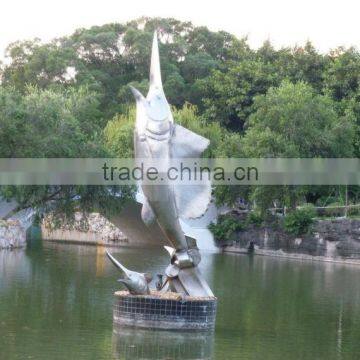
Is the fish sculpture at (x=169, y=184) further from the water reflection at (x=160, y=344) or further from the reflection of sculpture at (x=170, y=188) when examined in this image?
the water reflection at (x=160, y=344)

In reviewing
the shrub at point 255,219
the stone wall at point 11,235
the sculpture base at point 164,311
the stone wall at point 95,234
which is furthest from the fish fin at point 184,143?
the stone wall at point 95,234

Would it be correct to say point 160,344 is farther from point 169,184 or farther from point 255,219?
point 255,219

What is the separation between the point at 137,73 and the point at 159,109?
143ft

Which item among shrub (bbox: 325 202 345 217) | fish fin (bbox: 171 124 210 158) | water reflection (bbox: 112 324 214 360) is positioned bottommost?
water reflection (bbox: 112 324 214 360)

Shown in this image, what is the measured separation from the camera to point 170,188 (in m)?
19.6

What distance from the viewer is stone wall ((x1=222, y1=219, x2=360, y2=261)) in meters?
42.6

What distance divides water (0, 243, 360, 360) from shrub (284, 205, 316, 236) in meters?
6.41

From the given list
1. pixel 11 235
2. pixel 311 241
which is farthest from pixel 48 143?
pixel 311 241

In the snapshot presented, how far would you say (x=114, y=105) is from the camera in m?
60.7

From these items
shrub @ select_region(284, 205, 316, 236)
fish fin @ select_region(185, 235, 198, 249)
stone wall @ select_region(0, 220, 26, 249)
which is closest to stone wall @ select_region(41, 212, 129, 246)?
stone wall @ select_region(0, 220, 26, 249)

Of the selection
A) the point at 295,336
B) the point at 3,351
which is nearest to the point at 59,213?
the point at 295,336

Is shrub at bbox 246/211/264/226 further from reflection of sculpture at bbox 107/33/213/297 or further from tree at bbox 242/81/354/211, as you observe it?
reflection of sculpture at bbox 107/33/213/297

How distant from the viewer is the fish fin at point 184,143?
19.6 metres

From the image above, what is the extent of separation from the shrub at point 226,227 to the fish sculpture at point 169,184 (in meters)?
27.1
